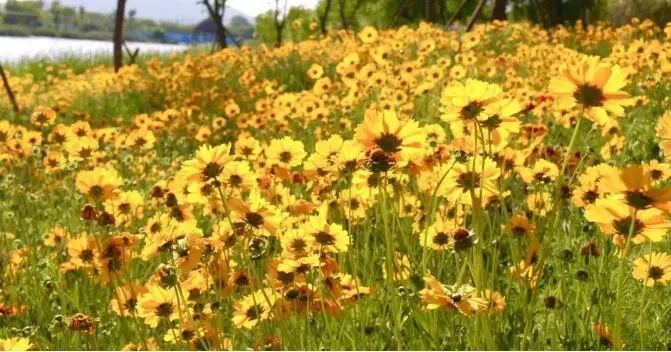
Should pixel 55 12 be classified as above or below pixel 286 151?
above

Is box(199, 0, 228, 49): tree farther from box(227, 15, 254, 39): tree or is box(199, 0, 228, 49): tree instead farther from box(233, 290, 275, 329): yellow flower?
box(233, 290, 275, 329): yellow flower

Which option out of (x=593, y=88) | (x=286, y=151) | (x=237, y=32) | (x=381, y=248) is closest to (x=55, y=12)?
(x=237, y=32)

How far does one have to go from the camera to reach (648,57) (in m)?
4.97

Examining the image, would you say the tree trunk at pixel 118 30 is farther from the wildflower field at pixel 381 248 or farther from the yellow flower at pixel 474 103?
the yellow flower at pixel 474 103

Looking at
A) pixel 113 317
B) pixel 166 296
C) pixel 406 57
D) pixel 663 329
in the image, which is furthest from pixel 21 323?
pixel 406 57

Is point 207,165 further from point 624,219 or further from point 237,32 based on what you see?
point 237,32

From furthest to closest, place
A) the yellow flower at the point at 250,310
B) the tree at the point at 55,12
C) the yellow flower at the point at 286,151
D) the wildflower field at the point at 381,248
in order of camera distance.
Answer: the tree at the point at 55,12 < the yellow flower at the point at 286,151 < the yellow flower at the point at 250,310 < the wildflower field at the point at 381,248

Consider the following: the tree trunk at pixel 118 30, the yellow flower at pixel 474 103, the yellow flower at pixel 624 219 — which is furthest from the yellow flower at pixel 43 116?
the tree trunk at pixel 118 30

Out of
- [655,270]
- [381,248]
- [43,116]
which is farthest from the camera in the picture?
[43,116]

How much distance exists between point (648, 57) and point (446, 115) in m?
4.06

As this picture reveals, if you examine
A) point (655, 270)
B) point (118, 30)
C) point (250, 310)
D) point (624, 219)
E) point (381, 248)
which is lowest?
Answer: point (381, 248)

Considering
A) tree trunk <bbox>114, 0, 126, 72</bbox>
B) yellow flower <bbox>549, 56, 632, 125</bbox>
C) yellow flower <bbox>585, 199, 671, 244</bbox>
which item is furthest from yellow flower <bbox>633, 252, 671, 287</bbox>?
tree trunk <bbox>114, 0, 126, 72</bbox>

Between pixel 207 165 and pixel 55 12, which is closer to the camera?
pixel 207 165

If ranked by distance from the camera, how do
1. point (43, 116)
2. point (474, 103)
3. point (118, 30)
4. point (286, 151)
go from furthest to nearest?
point (118, 30), point (43, 116), point (286, 151), point (474, 103)
